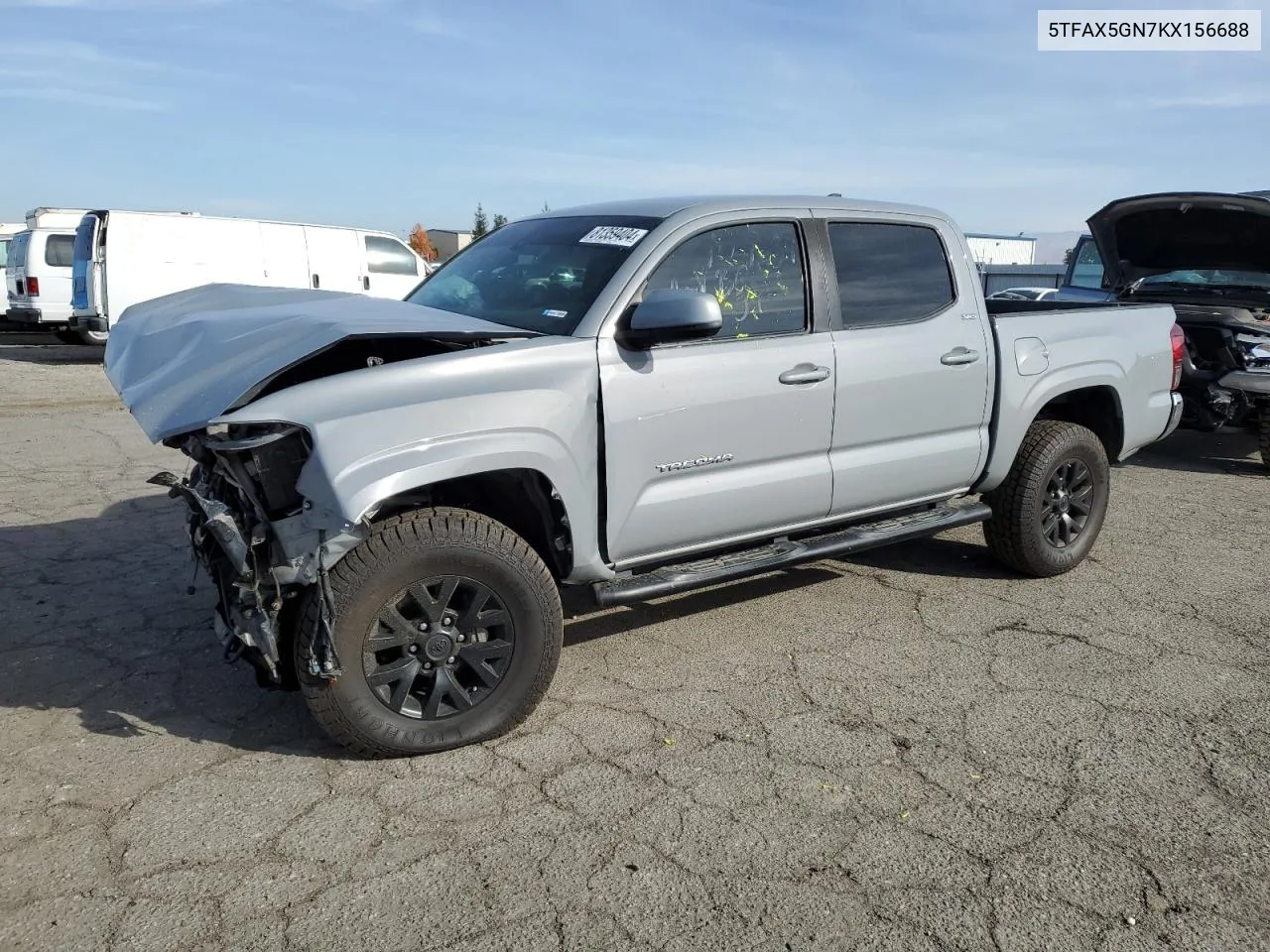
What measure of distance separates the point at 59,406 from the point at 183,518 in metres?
5.37

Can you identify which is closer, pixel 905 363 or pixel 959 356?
pixel 905 363

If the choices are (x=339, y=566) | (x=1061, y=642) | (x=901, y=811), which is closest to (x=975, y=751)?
(x=901, y=811)

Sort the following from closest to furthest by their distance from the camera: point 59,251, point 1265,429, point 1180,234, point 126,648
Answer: point 126,648
point 1265,429
point 1180,234
point 59,251

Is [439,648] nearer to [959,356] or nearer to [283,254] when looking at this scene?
[959,356]

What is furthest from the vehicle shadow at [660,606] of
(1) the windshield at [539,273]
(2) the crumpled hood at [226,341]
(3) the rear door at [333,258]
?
(3) the rear door at [333,258]

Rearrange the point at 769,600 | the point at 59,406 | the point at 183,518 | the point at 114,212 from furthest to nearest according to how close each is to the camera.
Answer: the point at 114,212 → the point at 59,406 → the point at 183,518 → the point at 769,600

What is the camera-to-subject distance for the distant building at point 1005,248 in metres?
40.7

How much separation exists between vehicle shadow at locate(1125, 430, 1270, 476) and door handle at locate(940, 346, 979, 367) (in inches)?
178

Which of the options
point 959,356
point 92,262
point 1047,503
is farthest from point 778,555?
point 92,262

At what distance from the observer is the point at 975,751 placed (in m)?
3.36

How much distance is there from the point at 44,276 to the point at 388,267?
17.1 ft

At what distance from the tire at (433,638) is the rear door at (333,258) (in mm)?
13511

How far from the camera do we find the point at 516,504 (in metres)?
3.55

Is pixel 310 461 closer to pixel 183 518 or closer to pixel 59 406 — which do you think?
pixel 183 518
